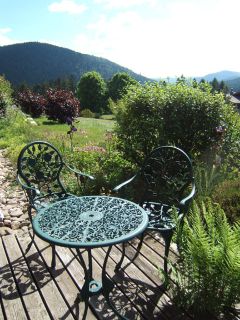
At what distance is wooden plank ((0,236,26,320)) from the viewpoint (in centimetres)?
263

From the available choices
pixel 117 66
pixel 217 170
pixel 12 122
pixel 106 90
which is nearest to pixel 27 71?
pixel 117 66

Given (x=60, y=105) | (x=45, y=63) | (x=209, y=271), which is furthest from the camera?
(x=45, y=63)

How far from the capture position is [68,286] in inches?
116

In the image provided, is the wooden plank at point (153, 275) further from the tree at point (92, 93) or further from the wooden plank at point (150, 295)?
the tree at point (92, 93)

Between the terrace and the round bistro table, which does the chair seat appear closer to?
the round bistro table

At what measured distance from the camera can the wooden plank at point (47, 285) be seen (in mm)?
2648

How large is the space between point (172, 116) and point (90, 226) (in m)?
3.33

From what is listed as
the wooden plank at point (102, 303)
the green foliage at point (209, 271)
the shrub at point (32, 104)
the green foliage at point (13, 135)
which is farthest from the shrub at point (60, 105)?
the green foliage at point (209, 271)

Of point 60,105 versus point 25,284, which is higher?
point 25,284

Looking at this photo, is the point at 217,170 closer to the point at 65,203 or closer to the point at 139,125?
the point at 139,125

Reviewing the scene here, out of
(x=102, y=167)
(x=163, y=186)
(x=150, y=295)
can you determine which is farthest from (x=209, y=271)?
(x=102, y=167)

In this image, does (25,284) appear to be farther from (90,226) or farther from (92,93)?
(92,93)

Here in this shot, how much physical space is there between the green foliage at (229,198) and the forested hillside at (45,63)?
450ft

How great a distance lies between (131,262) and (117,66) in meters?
163
